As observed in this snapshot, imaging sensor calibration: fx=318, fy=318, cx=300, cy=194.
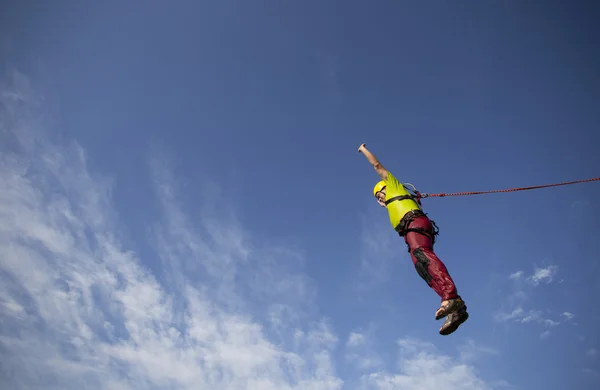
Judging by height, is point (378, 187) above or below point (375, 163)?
below

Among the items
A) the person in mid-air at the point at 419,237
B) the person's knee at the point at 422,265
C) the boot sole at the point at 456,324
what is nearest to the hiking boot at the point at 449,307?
the person in mid-air at the point at 419,237

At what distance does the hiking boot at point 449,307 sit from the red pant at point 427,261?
81 millimetres

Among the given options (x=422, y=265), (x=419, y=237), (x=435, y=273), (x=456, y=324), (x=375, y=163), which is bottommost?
(x=456, y=324)

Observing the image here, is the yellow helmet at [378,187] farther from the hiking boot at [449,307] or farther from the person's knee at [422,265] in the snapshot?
the hiking boot at [449,307]

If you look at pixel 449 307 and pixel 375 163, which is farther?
pixel 375 163

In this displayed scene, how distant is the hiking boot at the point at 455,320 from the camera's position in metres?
5.16

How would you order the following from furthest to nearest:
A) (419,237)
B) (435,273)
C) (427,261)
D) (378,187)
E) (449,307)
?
(378,187) < (419,237) < (427,261) < (435,273) < (449,307)

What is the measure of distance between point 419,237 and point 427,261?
1.74 ft

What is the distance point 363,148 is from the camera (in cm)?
784

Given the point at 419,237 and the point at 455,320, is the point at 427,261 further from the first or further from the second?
the point at 455,320

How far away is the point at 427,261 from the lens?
224 inches

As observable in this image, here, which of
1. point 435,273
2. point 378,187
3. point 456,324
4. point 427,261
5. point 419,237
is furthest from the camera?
point 378,187

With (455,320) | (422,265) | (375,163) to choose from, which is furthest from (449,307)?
(375,163)

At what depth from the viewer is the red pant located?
Result: 5359 mm
